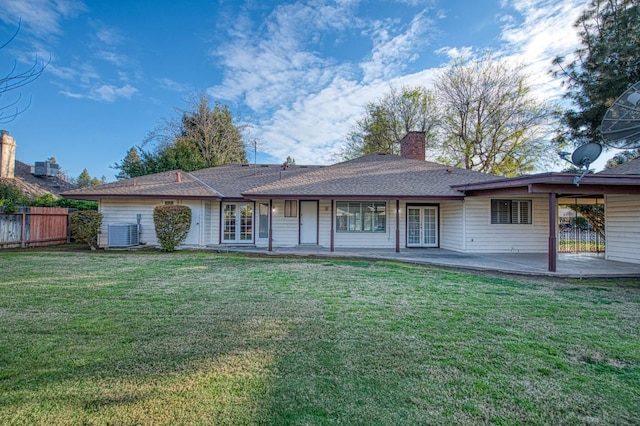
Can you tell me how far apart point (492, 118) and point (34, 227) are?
25.6 m

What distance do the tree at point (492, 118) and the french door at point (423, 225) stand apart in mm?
11759

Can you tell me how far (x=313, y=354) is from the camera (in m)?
3.05

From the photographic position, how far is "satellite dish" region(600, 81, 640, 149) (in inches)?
282

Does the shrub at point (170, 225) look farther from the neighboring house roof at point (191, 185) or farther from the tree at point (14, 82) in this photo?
the tree at point (14, 82)

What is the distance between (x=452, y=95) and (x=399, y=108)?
377cm

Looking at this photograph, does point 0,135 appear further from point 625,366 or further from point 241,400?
point 625,366

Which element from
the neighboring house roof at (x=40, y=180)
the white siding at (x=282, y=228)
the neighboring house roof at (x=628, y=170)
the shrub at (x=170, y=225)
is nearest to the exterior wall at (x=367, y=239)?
the white siding at (x=282, y=228)

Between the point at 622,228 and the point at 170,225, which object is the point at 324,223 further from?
the point at 622,228

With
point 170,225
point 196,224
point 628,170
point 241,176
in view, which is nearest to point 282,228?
point 196,224

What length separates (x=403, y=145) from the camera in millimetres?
16578

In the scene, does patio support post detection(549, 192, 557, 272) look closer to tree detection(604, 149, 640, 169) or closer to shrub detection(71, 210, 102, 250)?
tree detection(604, 149, 640, 169)

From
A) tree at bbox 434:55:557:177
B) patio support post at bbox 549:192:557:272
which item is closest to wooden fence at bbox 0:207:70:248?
patio support post at bbox 549:192:557:272

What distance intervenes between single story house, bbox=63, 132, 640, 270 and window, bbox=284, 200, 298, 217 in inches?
1.6

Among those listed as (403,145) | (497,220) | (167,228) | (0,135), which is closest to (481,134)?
(403,145)
